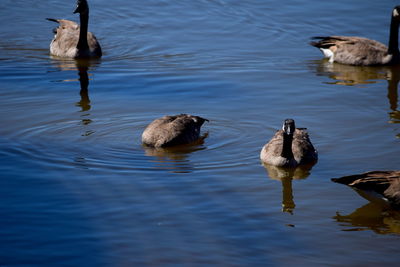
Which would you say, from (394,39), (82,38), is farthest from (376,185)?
(82,38)

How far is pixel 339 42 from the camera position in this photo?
65.6 feet

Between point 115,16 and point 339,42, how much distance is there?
28.7ft

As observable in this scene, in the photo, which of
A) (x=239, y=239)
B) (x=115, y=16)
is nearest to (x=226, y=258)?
(x=239, y=239)

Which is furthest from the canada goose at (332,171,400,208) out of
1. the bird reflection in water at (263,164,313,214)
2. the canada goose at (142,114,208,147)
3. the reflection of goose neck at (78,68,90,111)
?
the reflection of goose neck at (78,68,90,111)

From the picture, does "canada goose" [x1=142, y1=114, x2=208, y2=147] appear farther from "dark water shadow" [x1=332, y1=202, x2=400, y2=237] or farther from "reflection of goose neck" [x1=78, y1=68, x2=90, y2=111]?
"dark water shadow" [x1=332, y1=202, x2=400, y2=237]

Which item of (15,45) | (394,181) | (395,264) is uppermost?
(15,45)

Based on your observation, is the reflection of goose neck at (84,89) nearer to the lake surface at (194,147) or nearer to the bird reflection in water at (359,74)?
the lake surface at (194,147)

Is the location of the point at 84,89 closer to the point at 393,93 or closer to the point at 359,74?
the point at 359,74

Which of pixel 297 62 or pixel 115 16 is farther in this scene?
pixel 115 16

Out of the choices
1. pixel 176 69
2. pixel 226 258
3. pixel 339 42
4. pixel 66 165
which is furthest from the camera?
pixel 339 42

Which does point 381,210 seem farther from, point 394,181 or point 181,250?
point 181,250

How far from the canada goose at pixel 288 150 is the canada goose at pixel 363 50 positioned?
24.2 ft

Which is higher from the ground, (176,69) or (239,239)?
(176,69)

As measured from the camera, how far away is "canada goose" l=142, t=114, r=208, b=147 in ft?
43.2
